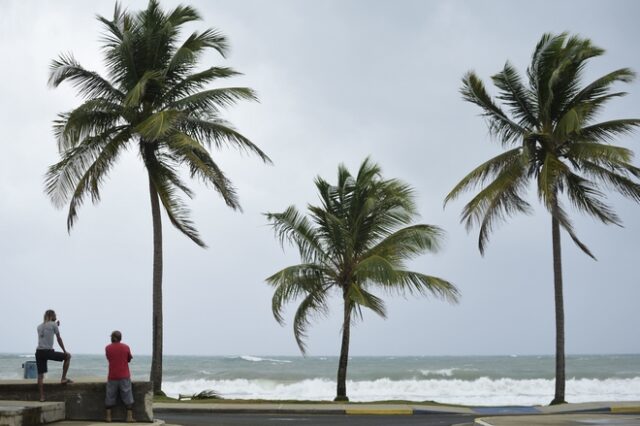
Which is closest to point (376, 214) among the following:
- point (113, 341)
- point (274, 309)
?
point (274, 309)

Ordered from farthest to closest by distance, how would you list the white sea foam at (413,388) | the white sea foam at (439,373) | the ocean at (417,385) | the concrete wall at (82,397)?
the white sea foam at (439,373) < the white sea foam at (413,388) < the ocean at (417,385) < the concrete wall at (82,397)

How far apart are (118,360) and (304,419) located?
210 inches

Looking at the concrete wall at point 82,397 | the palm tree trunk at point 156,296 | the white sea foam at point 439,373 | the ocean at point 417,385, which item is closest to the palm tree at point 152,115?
the palm tree trunk at point 156,296

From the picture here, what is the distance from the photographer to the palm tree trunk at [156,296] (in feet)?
74.1

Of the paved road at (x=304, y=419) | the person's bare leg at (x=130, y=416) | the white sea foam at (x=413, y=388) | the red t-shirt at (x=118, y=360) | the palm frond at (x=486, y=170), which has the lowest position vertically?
the white sea foam at (x=413, y=388)

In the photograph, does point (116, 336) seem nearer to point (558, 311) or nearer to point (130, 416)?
point (130, 416)

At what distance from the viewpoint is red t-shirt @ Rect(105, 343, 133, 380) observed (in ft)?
46.0

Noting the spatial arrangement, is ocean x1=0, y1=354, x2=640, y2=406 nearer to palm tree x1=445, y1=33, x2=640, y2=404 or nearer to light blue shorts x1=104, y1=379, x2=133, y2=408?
palm tree x1=445, y1=33, x2=640, y2=404

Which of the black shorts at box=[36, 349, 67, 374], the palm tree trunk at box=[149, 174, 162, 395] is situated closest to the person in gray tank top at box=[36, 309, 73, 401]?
the black shorts at box=[36, 349, 67, 374]

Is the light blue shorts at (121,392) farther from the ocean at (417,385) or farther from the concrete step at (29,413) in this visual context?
the ocean at (417,385)

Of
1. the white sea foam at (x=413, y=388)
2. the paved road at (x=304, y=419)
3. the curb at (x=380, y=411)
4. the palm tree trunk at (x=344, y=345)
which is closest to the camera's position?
the paved road at (x=304, y=419)

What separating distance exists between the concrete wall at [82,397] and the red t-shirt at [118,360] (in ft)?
1.46

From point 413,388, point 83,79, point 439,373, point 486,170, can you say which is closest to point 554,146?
point 486,170

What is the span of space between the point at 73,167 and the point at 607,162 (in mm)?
15673
